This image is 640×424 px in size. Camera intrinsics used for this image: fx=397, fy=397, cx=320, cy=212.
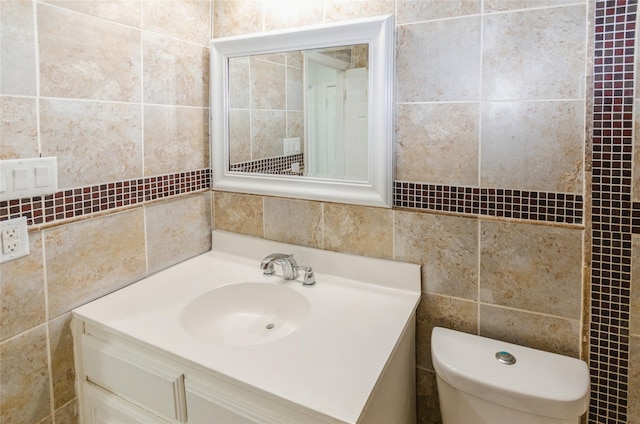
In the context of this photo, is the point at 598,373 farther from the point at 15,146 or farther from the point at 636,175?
the point at 15,146

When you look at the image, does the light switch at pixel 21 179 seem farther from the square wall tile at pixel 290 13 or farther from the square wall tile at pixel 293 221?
the square wall tile at pixel 290 13

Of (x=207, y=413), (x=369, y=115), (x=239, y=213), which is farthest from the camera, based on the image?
(x=239, y=213)

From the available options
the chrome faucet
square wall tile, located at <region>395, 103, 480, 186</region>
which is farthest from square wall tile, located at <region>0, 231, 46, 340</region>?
square wall tile, located at <region>395, 103, 480, 186</region>

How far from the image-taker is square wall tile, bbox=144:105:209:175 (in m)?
1.39

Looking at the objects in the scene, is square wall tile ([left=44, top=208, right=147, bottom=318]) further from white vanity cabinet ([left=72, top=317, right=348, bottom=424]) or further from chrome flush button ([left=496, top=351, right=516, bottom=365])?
chrome flush button ([left=496, top=351, right=516, bottom=365])

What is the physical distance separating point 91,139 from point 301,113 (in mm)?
672

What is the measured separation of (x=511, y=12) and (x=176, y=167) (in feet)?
3.95

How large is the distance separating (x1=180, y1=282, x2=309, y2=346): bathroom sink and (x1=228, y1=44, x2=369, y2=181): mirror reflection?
0.44 metres

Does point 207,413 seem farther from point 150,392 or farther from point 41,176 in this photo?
point 41,176

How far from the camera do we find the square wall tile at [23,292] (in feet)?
3.38

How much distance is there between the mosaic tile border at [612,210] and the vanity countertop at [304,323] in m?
0.50

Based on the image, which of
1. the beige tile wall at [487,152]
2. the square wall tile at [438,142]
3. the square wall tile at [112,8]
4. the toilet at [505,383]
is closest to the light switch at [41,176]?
the square wall tile at [112,8]

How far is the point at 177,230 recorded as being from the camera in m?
1.54

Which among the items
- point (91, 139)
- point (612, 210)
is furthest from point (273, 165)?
point (612, 210)
